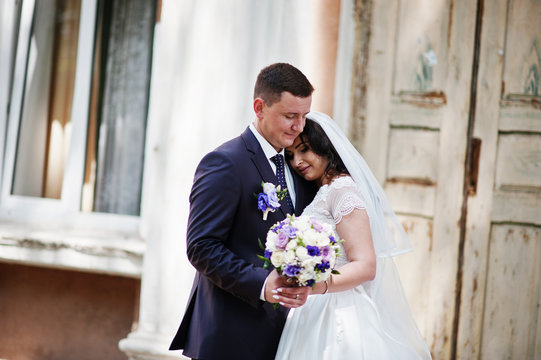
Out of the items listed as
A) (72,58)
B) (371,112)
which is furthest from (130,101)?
(371,112)

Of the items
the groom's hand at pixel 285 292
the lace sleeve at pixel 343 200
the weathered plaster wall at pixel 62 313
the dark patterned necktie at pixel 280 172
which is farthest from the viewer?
the weathered plaster wall at pixel 62 313

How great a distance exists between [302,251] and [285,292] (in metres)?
0.21

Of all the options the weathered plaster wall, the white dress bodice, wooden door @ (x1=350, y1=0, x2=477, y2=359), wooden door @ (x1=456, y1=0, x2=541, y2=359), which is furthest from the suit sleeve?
wooden door @ (x1=456, y1=0, x2=541, y2=359)

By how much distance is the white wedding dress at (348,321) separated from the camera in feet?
7.73

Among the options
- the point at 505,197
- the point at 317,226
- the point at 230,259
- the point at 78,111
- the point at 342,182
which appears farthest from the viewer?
the point at 78,111

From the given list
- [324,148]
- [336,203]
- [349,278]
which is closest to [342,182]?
[336,203]

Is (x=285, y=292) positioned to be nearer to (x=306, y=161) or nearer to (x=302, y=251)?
(x=302, y=251)

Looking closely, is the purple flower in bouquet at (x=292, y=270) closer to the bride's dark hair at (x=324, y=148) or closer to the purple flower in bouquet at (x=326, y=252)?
the purple flower in bouquet at (x=326, y=252)

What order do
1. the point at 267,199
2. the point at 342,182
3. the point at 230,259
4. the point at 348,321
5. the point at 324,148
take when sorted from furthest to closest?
the point at 324,148
the point at 342,182
the point at 348,321
the point at 267,199
the point at 230,259

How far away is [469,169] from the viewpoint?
368 centimetres

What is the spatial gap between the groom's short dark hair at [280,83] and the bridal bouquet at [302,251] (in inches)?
24.3

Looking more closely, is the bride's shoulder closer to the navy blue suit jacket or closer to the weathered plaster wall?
the navy blue suit jacket

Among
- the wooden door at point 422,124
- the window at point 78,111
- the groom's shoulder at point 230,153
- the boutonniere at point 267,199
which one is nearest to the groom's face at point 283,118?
the groom's shoulder at point 230,153

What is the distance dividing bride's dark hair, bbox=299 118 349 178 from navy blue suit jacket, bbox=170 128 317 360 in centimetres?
30
